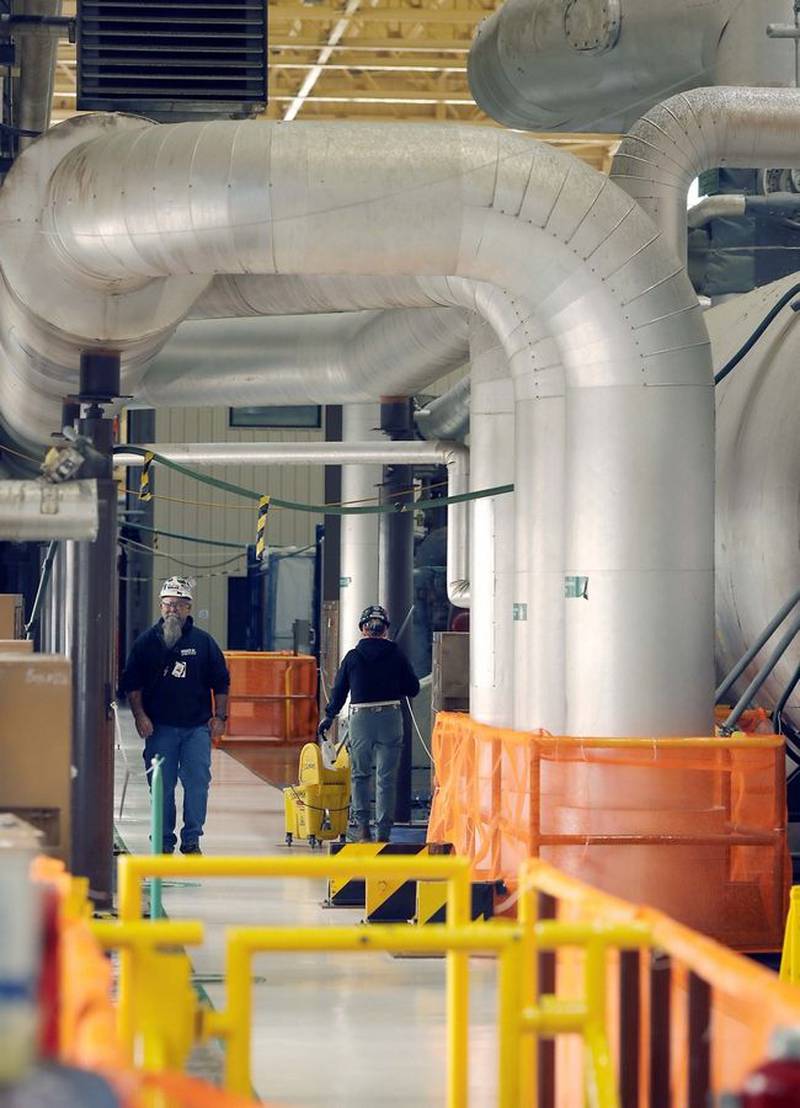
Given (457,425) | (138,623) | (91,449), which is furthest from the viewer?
(138,623)

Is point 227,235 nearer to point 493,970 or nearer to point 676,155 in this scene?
point 676,155

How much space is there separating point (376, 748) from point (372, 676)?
1.62 ft

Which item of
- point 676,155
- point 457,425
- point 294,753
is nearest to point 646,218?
point 676,155

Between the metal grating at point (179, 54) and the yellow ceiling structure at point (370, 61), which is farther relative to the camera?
the yellow ceiling structure at point (370, 61)

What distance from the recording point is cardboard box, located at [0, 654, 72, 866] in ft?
19.7

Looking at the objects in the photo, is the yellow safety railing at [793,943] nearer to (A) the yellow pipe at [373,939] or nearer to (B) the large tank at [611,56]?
(A) the yellow pipe at [373,939]

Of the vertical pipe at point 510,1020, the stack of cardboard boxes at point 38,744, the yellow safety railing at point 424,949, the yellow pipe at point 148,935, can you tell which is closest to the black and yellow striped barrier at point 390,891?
the stack of cardboard boxes at point 38,744

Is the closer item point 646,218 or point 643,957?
point 643,957

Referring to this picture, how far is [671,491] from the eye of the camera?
928 centimetres

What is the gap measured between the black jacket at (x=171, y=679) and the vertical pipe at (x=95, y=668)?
1326 mm

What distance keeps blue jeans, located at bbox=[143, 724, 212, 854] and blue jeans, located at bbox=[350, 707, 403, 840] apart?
1079mm

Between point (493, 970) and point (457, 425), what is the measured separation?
999 centimetres

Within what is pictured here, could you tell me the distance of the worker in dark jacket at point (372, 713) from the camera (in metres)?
12.2

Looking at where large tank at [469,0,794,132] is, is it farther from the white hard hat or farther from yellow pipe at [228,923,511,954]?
yellow pipe at [228,923,511,954]
